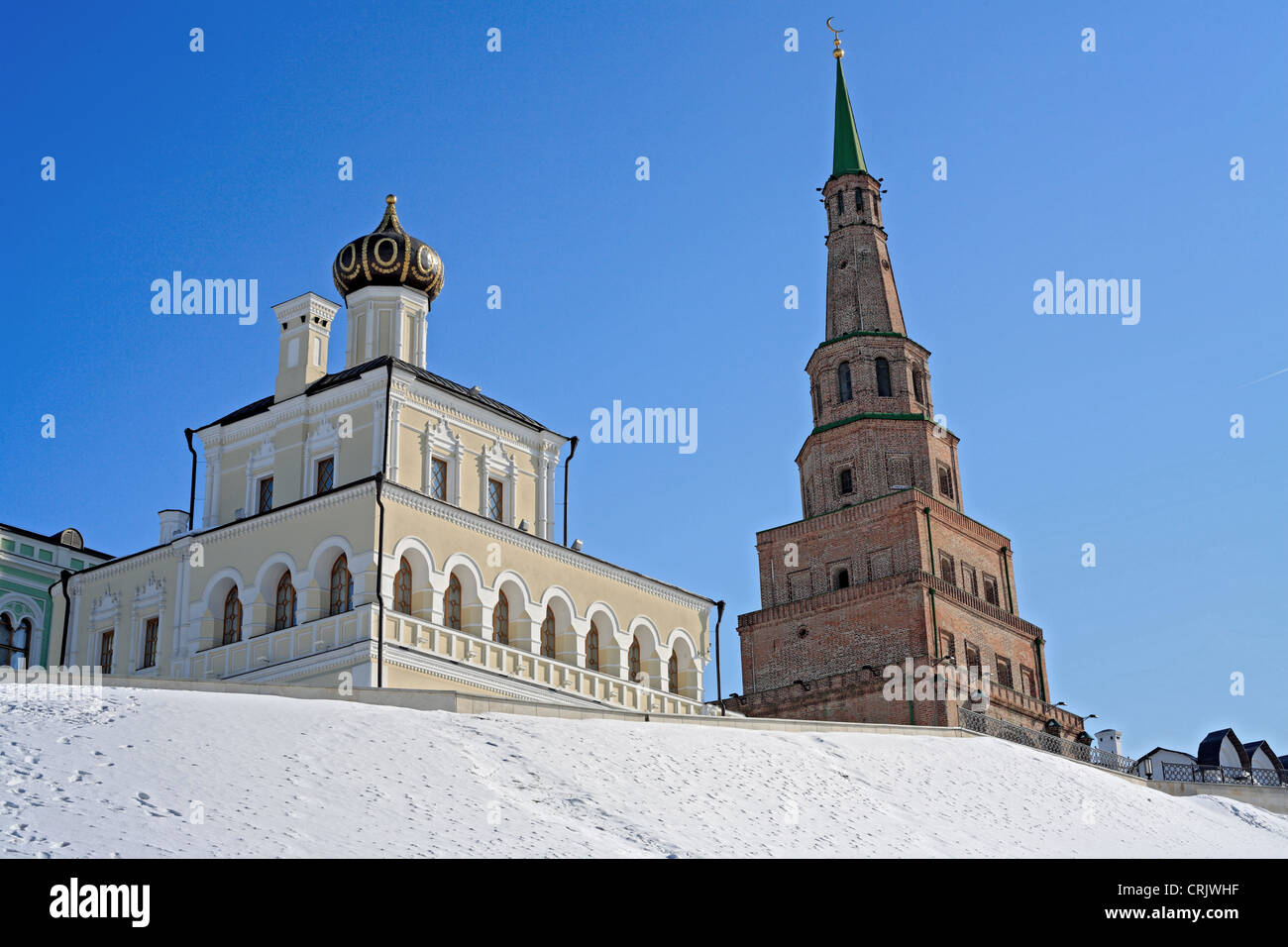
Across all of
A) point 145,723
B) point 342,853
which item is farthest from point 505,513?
point 342,853

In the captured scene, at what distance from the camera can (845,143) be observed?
51219 mm

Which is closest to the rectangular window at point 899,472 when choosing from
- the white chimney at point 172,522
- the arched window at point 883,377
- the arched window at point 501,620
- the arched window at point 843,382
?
the arched window at point 883,377

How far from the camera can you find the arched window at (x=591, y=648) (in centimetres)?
2975

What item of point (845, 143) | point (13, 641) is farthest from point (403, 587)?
point (845, 143)

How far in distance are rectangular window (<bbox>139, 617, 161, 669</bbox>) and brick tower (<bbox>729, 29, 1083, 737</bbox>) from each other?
59.4 ft

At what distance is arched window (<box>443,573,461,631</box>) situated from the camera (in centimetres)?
2680

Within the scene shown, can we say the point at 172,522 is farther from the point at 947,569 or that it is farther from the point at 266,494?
the point at 947,569

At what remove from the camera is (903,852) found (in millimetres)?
17703

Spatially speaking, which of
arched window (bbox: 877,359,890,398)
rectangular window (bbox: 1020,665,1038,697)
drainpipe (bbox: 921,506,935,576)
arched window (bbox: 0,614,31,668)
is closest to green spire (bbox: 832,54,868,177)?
arched window (bbox: 877,359,890,398)

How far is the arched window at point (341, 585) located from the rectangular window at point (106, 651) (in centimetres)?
573

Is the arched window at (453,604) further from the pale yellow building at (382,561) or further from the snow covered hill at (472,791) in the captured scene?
the snow covered hill at (472,791)

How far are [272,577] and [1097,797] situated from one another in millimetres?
15215

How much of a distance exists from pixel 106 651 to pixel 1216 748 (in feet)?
98.3
